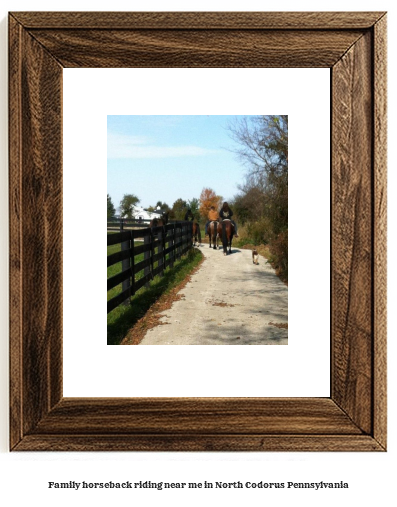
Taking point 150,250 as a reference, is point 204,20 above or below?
above

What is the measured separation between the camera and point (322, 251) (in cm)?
281

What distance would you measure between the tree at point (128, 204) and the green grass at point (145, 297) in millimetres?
452

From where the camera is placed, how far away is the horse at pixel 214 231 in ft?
9.79

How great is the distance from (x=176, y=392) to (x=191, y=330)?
334 mm


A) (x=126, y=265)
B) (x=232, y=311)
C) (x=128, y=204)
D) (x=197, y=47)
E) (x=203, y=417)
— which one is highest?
(x=197, y=47)

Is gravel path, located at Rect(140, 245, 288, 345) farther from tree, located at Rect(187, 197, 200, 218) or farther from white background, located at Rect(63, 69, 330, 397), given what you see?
tree, located at Rect(187, 197, 200, 218)

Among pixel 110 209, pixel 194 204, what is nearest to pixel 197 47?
pixel 194 204

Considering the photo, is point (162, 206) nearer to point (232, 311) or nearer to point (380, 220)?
A: point (232, 311)

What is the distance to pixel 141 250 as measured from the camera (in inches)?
120

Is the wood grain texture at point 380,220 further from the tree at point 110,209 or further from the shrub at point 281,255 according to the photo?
the tree at point 110,209

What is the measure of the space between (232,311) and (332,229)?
68cm

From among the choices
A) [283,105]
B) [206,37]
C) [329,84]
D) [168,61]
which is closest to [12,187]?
[168,61]

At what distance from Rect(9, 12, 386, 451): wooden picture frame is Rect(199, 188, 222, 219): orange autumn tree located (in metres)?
0.62

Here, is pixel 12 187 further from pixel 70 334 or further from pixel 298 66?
pixel 298 66
